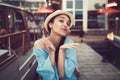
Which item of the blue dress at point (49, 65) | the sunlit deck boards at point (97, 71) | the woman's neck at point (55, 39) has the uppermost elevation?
the woman's neck at point (55, 39)

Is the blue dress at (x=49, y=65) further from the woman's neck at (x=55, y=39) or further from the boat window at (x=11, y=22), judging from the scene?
the boat window at (x=11, y=22)

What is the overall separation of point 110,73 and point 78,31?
45.1ft

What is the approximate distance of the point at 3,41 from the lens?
5.40m

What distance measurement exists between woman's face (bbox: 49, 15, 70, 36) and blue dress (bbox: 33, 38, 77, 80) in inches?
5.8

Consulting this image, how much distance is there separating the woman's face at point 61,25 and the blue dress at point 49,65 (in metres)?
0.15

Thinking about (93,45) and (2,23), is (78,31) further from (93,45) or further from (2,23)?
(2,23)

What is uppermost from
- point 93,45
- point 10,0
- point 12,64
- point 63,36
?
point 10,0

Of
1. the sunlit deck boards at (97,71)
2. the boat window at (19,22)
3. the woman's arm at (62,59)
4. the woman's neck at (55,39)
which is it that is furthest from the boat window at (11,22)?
the woman's arm at (62,59)

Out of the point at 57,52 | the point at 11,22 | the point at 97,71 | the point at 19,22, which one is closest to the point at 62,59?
the point at 57,52

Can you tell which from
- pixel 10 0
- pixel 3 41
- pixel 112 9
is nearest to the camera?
pixel 3 41

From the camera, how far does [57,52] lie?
99.2 inches

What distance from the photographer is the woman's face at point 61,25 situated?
2.41 meters

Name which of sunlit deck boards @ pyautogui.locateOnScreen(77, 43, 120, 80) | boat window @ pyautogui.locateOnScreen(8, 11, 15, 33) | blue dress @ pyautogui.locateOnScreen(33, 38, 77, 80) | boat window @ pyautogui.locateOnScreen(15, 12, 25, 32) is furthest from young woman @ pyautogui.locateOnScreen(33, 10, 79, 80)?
boat window @ pyautogui.locateOnScreen(15, 12, 25, 32)

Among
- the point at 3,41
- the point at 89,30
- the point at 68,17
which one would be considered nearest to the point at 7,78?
the point at 68,17
